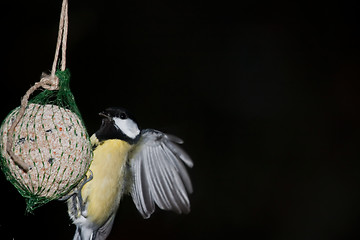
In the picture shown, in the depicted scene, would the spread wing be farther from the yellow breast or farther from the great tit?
the yellow breast

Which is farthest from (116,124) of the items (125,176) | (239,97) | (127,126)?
(239,97)

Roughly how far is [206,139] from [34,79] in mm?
1638

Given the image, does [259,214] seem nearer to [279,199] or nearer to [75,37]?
[279,199]

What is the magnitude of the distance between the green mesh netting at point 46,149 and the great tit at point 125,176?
0.30 metres

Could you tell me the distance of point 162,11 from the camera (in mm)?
5031

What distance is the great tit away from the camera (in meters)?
2.31

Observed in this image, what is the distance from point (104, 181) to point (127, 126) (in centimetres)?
26

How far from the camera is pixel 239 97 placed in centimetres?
524

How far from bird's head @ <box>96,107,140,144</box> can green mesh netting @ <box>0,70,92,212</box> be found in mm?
420

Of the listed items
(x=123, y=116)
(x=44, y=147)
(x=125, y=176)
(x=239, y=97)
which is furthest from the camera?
(x=239, y=97)

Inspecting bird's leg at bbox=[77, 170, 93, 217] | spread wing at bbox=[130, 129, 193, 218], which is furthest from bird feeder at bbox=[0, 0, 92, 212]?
spread wing at bbox=[130, 129, 193, 218]

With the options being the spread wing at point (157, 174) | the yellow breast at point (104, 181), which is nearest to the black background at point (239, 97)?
the spread wing at point (157, 174)

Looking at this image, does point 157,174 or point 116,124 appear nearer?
point 116,124

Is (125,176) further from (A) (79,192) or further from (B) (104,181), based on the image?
(A) (79,192)
